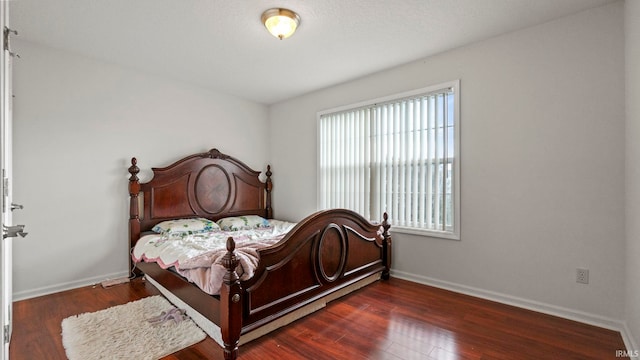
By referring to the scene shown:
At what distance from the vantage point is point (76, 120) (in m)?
3.20

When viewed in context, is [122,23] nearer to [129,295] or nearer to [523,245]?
[129,295]

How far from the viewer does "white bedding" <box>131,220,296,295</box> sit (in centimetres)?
203

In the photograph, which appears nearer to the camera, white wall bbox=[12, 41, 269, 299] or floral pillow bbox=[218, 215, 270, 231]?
white wall bbox=[12, 41, 269, 299]

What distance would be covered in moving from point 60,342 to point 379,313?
2378 mm

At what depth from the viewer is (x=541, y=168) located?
2.60 meters

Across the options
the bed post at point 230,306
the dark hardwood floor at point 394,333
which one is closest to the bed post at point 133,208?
the dark hardwood floor at point 394,333

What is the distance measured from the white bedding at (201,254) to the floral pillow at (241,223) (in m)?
0.20

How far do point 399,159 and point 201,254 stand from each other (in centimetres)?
233

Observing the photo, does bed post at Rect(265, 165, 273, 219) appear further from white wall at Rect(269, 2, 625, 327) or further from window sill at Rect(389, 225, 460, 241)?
white wall at Rect(269, 2, 625, 327)

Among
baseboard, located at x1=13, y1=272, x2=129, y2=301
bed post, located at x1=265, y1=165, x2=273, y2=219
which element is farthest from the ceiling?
baseboard, located at x1=13, y1=272, x2=129, y2=301

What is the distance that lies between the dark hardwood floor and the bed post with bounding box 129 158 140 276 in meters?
0.70

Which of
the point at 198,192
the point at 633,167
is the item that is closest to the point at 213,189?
the point at 198,192

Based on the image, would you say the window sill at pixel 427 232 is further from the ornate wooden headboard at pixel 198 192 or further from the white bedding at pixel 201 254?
the ornate wooden headboard at pixel 198 192

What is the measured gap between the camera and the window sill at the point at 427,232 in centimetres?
308
